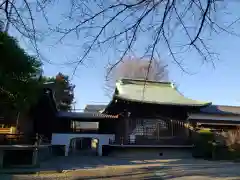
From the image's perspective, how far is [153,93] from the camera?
74.3 ft

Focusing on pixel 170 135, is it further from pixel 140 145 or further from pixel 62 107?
pixel 62 107

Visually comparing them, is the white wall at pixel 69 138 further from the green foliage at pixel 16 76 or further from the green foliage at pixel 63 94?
the green foliage at pixel 63 94

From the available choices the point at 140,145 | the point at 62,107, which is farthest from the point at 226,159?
the point at 62,107

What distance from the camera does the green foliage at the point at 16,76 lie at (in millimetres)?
11273

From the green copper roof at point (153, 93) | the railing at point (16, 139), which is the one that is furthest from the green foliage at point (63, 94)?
the railing at point (16, 139)

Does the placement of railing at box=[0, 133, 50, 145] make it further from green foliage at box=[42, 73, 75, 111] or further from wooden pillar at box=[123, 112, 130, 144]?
green foliage at box=[42, 73, 75, 111]

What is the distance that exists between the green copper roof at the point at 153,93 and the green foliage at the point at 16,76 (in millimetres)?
7602

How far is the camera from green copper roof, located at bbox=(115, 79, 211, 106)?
67.2ft

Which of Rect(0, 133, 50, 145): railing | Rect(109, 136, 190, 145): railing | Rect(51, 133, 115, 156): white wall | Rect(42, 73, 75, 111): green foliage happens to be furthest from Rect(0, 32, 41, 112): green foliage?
Rect(42, 73, 75, 111): green foliage

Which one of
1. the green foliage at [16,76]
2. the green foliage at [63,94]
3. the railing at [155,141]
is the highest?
the green foliage at [63,94]

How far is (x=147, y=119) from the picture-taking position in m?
20.3

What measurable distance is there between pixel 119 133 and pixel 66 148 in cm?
385

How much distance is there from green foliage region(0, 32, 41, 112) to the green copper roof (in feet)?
24.9

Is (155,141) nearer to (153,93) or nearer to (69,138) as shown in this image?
(153,93)
